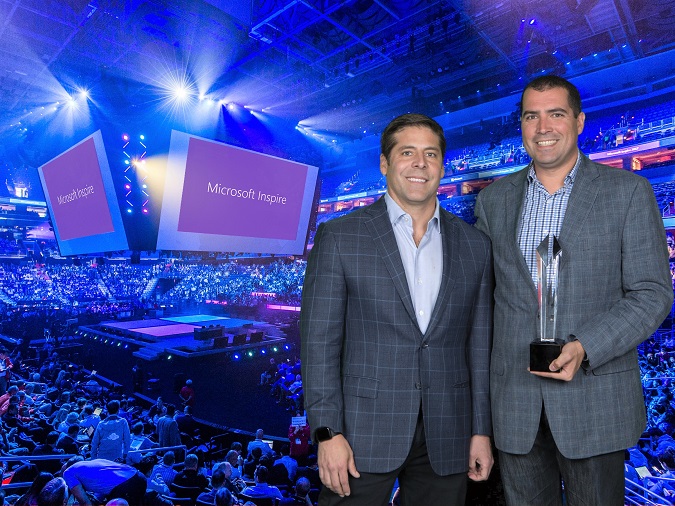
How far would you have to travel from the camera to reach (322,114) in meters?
3.50

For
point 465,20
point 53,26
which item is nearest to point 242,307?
point 53,26

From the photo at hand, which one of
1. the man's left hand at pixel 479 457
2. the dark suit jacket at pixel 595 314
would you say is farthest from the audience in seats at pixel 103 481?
the dark suit jacket at pixel 595 314

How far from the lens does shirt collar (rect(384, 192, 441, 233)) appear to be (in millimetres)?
1487

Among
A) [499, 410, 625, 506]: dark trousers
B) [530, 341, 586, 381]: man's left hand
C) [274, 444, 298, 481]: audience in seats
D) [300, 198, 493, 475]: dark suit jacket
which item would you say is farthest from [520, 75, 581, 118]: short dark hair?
[274, 444, 298, 481]: audience in seats

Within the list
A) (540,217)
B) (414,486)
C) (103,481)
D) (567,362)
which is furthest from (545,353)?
(103,481)

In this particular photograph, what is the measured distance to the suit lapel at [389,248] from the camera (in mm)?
1362

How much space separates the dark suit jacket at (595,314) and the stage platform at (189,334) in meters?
2.17

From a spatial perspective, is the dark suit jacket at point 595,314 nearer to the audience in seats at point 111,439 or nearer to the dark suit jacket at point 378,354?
the dark suit jacket at point 378,354

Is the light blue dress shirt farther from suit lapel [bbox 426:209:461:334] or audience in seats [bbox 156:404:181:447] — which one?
audience in seats [bbox 156:404:181:447]

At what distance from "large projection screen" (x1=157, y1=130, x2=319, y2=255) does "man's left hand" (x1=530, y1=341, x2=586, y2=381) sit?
2.47 meters

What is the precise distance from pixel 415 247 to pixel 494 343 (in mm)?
Answer: 412

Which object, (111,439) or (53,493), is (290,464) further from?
(53,493)

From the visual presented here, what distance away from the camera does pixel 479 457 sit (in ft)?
4.74

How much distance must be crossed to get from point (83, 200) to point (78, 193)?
0.05 m
